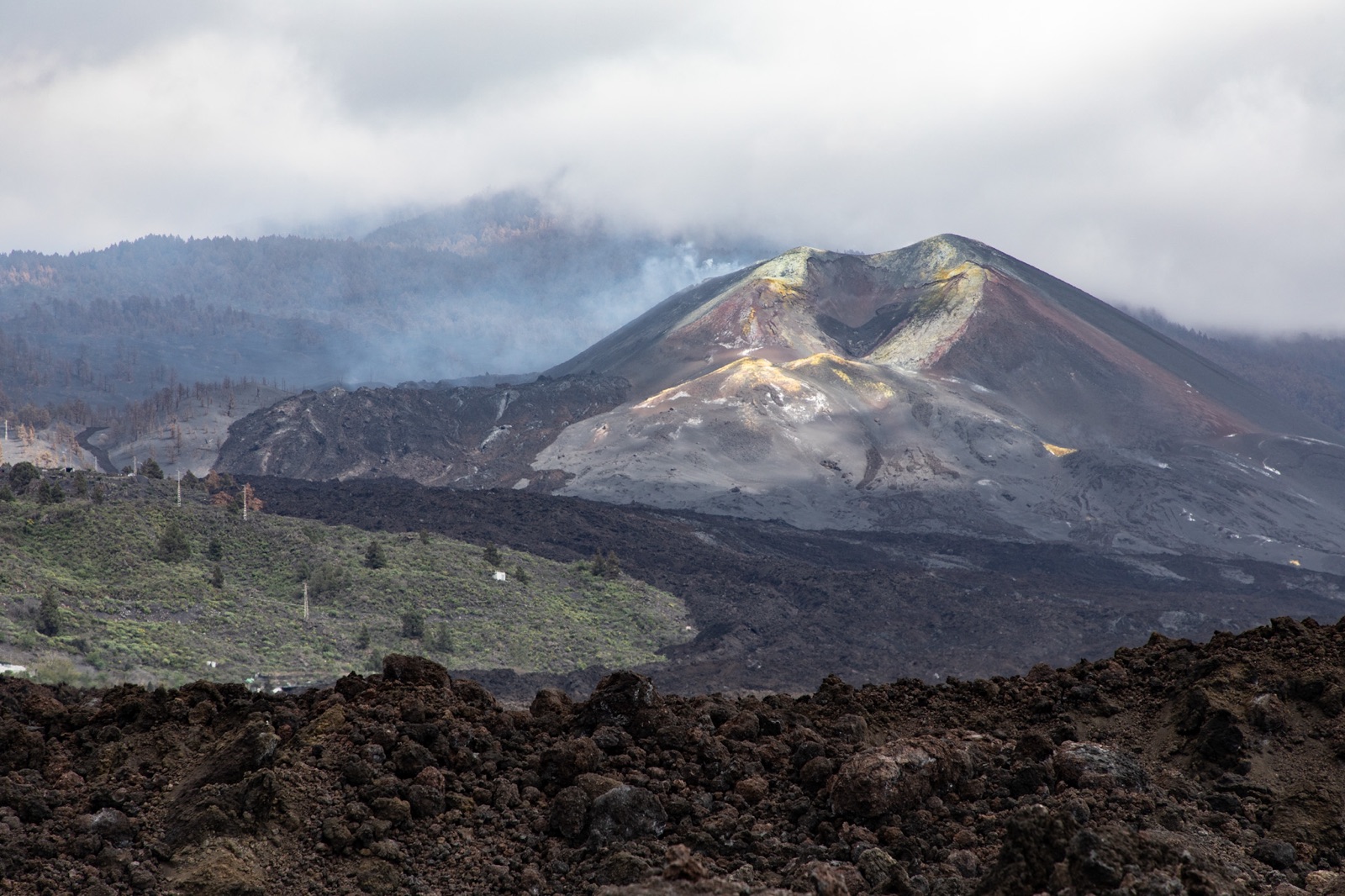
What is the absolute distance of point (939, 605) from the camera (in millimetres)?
69750

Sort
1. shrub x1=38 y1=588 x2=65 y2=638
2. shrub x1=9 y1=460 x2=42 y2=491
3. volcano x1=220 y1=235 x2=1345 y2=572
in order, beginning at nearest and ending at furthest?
shrub x1=38 y1=588 x2=65 y2=638 → shrub x1=9 y1=460 x2=42 y2=491 → volcano x1=220 y1=235 x2=1345 y2=572

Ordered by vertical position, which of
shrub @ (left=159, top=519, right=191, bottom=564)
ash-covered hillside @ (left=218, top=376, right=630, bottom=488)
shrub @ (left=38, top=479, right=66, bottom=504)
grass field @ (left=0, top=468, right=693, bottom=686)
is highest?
ash-covered hillside @ (left=218, top=376, right=630, bottom=488)

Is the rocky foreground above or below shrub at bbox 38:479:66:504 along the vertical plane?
above

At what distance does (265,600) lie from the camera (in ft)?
151

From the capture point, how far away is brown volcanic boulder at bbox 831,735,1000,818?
6941 mm

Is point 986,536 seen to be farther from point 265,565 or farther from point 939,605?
point 265,565

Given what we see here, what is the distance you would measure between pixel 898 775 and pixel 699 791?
133 cm

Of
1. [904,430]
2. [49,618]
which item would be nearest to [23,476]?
[49,618]

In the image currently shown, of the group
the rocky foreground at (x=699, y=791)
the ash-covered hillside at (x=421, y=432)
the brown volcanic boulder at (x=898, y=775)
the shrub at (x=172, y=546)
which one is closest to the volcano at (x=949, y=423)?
the ash-covered hillside at (x=421, y=432)

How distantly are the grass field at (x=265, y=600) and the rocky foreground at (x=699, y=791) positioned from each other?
2611 cm

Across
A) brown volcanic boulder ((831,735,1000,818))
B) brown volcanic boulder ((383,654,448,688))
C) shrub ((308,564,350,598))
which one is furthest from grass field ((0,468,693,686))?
brown volcanic boulder ((831,735,1000,818))

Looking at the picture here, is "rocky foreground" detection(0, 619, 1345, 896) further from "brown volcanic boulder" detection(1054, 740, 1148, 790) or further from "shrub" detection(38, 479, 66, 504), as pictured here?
"shrub" detection(38, 479, 66, 504)

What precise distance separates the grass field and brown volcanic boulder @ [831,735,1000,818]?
29062 mm

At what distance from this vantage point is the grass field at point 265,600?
121ft
